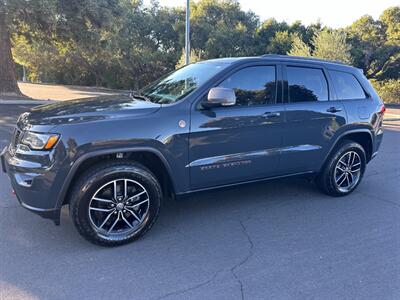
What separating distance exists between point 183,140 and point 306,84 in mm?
1900

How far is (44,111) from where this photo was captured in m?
3.66

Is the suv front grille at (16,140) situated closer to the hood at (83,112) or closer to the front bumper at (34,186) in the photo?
the hood at (83,112)

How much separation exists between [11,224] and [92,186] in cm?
125

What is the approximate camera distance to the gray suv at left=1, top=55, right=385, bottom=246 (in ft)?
10.8

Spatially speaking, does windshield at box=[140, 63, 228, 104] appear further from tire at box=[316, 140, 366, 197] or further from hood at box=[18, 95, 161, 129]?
tire at box=[316, 140, 366, 197]

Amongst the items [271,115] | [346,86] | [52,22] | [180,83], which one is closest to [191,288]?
[271,115]

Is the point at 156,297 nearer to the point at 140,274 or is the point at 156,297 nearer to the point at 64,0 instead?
the point at 140,274

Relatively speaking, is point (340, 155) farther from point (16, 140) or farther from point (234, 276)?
point (16, 140)

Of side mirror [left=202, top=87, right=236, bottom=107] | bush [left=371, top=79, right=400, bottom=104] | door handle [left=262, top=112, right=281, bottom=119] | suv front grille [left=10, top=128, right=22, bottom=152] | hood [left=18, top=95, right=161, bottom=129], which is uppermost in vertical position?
side mirror [left=202, top=87, right=236, bottom=107]

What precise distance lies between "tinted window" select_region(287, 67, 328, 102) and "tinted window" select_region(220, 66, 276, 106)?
284 millimetres

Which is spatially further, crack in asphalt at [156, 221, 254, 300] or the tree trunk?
the tree trunk

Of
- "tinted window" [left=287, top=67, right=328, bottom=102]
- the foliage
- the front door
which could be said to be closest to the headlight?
the front door

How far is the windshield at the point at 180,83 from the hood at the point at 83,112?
267 millimetres

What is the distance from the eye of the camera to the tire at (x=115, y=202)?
3.38m
